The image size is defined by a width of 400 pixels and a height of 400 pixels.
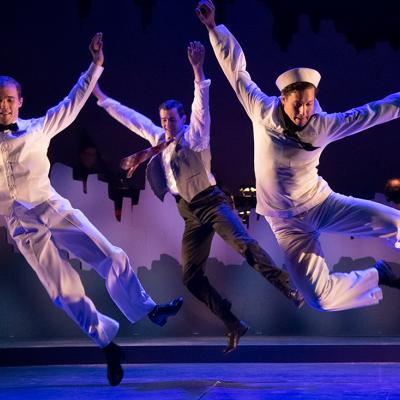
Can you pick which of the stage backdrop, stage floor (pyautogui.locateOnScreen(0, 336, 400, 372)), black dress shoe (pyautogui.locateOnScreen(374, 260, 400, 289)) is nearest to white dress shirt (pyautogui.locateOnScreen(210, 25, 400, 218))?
black dress shoe (pyautogui.locateOnScreen(374, 260, 400, 289))

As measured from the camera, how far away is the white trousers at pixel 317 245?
513 cm

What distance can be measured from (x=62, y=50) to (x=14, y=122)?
2.38 m

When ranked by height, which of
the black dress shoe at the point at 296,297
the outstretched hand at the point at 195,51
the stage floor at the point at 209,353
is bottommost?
the stage floor at the point at 209,353

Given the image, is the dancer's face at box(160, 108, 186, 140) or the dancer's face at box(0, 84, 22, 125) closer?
the dancer's face at box(0, 84, 22, 125)

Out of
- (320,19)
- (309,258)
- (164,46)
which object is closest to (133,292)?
(309,258)

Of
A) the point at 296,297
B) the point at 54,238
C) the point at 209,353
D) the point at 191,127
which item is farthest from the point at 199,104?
the point at 209,353

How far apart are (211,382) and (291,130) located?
1712mm

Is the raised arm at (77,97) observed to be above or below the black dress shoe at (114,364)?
above

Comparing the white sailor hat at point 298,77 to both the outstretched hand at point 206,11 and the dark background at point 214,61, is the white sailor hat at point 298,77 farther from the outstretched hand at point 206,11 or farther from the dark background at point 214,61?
the dark background at point 214,61

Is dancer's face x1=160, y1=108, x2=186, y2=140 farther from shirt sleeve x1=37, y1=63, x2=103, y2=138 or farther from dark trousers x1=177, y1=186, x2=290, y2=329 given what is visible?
shirt sleeve x1=37, y1=63, x2=103, y2=138

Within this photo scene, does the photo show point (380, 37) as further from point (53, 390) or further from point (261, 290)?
point (53, 390)

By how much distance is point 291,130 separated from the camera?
507 centimetres

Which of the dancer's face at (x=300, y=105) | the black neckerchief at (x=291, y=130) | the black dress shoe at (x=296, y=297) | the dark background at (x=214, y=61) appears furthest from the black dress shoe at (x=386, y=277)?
the dark background at (x=214, y=61)

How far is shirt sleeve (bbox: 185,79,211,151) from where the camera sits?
5566 mm
